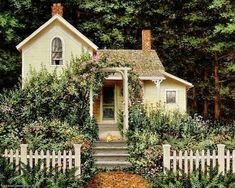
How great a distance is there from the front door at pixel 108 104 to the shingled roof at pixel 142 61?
178cm

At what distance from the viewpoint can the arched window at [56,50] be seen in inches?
1150

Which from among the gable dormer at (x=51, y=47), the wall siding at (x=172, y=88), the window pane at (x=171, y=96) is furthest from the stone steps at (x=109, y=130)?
the window pane at (x=171, y=96)

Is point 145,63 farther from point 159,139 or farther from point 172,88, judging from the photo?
point 159,139

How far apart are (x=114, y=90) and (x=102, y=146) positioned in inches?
363

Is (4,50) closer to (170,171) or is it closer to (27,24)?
(27,24)

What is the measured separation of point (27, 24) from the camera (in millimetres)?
39312

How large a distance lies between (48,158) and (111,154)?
4933 mm

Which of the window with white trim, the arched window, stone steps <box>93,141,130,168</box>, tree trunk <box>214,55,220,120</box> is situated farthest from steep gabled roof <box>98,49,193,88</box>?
stone steps <box>93,141,130,168</box>

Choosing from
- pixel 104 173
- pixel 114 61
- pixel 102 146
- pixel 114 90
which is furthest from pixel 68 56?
pixel 104 173

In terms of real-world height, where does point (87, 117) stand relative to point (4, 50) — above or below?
below

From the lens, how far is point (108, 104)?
97.9 feet

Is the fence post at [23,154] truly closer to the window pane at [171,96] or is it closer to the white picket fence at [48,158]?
the white picket fence at [48,158]

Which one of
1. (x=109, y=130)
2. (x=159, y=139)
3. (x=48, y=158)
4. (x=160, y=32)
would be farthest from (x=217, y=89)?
(x=48, y=158)

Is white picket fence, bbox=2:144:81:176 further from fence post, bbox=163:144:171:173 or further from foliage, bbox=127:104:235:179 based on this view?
foliage, bbox=127:104:235:179
